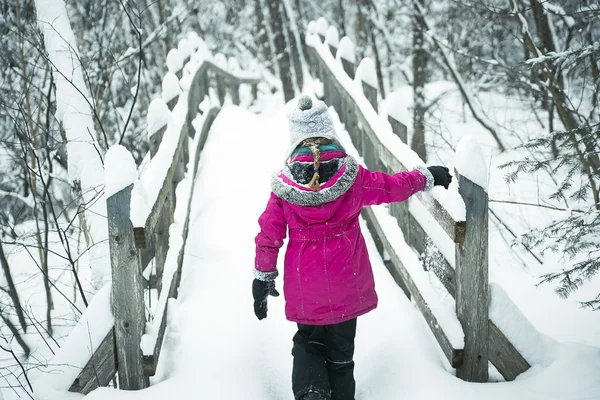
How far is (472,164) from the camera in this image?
9.29ft

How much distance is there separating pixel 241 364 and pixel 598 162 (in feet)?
11.8

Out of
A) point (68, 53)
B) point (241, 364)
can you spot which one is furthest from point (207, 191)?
point (241, 364)

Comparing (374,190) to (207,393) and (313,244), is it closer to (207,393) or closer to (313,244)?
(313,244)

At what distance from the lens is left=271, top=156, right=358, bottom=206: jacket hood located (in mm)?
2881

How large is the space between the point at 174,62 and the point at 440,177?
222 inches

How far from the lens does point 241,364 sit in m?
3.46

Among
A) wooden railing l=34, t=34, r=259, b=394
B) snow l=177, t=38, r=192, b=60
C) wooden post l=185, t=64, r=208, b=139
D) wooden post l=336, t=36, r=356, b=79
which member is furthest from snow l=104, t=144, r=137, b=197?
snow l=177, t=38, r=192, b=60

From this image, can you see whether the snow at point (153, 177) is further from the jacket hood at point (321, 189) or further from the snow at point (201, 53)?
the snow at point (201, 53)

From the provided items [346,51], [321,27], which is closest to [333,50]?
[346,51]

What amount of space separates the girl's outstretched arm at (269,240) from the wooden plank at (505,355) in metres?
1.26

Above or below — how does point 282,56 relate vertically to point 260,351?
above

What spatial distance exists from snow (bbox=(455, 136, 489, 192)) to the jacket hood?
1.78ft

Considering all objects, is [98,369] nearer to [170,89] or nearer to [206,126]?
[170,89]

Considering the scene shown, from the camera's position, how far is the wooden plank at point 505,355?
3062 mm
